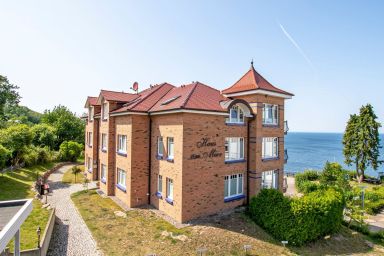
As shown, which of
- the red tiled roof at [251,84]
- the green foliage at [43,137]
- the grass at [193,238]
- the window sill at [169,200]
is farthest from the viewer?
the green foliage at [43,137]

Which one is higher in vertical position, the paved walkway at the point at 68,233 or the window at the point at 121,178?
the window at the point at 121,178

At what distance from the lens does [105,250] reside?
565 inches

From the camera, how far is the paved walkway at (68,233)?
47.1 ft

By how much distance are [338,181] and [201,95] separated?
21.1 meters

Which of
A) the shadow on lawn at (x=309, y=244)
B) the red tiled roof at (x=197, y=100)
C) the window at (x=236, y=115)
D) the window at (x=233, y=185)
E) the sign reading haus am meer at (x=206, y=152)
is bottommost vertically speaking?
the shadow on lawn at (x=309, y=244)

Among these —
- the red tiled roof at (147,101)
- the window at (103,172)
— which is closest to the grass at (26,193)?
the window at (103,172)

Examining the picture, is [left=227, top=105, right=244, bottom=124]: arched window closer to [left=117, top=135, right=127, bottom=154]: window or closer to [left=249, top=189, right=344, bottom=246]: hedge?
[left=249, top=189, right=344, bottom=246]: hedge

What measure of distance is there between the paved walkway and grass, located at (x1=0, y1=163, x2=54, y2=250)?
108 cm

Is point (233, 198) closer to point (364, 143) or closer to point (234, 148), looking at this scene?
point (234, 148)

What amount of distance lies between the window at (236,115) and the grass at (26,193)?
1598cm

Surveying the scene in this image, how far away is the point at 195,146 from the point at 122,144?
8.69 meters

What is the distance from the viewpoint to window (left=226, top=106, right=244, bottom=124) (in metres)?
21.2

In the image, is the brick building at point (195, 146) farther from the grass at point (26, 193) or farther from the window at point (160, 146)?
the grass at point (26, 193)

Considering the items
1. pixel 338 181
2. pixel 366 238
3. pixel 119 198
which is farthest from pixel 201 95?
pixel 338 181
